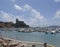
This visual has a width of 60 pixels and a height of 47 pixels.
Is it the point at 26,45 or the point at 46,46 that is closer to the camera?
the point at 46,46

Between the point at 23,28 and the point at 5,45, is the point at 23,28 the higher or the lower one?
the higher one

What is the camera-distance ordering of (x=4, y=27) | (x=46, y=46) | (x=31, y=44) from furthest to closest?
(x=4, y=27)
(x=31, y=44)
(x=46, y=46)

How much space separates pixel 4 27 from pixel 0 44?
136 m

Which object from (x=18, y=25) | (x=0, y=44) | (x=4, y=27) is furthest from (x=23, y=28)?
(x=0, y=44)

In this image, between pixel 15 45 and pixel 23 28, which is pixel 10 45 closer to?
pixel 15 45

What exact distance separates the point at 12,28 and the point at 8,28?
5158 mm

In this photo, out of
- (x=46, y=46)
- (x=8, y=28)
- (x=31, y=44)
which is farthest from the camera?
(x=8, y=28)

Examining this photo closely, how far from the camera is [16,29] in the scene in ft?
535

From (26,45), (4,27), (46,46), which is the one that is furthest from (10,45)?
(4,27)

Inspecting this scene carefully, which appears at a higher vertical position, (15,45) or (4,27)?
(4,27)

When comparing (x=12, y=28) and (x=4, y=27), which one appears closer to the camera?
(x=4, y=27)

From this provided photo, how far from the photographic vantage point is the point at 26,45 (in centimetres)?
1509

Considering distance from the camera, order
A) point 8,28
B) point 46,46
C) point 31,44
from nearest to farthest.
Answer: point 46,46, point 31,44, point 8,28

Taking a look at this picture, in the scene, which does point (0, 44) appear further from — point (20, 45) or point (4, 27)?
point (4, 27)
